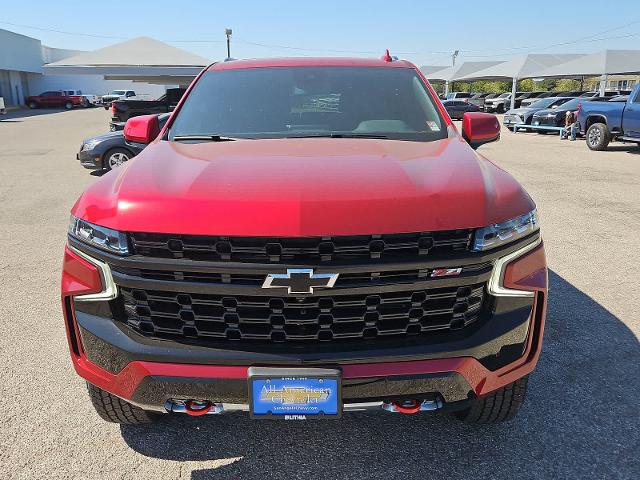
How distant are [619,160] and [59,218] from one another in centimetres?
1304

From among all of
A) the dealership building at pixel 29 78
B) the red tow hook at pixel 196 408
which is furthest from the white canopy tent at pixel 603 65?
the dealership building at pixel 29 78

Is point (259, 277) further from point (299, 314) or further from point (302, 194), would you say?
point (302, 194)

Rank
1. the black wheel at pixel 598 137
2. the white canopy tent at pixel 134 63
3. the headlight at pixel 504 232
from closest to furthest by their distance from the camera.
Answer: the headlight at pixel 504 232 → the black wheel at pixel 598 137 → the white canopy tent at pixel 134 63

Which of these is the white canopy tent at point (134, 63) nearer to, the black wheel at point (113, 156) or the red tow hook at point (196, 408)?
the black wheel at point (113, 156)

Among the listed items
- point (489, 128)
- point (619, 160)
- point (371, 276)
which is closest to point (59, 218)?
point (489, 128)

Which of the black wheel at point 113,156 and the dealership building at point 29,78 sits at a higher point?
the dealership building at point 29,78

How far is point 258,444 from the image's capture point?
2605mm

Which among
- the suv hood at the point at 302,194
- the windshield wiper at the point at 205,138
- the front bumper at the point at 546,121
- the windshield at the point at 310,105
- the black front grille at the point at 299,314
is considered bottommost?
the front bumper at the point at 546,121

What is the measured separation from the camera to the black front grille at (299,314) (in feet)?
6.66

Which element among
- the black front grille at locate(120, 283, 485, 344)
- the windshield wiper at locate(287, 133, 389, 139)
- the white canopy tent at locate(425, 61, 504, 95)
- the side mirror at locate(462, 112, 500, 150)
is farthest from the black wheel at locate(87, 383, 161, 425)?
the white canopy tent at locate(425, 61, 504, 95)

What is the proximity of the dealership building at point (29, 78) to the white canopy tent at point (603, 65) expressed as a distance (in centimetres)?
3475

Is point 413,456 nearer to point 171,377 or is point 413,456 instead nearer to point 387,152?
point 171,377

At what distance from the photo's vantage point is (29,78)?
6000 centimetres

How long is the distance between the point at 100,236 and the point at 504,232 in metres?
1.58
